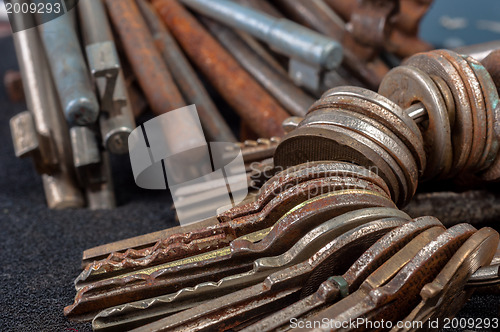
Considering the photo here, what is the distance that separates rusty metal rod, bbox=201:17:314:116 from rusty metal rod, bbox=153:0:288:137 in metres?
0.03

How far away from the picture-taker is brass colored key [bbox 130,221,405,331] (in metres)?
Result: 0.73

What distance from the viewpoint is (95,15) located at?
1733 millimetres

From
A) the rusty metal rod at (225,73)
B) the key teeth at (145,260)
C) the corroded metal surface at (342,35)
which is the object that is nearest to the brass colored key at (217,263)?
the key teeth at (145,260)

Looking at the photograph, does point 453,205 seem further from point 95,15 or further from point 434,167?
point 95,15

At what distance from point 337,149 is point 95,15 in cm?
118

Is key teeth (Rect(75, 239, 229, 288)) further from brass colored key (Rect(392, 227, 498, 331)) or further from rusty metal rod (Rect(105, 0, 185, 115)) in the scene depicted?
rusty metal rod (Rect(105, 0, 185, 115))

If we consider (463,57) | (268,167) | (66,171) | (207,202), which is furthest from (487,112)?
(66,171)

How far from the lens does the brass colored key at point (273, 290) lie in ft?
2.39

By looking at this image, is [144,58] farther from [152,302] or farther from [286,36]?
[152,302]

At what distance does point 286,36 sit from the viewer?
1718mm

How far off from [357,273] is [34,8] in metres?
1.42

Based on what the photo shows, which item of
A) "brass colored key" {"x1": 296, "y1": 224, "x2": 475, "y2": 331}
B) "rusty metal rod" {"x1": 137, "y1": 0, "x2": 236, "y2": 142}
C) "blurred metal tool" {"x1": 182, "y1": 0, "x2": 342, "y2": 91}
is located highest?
"blurred metal tool" {"x1": 182, "y1": 0, "x2": 342, "y2": 91}

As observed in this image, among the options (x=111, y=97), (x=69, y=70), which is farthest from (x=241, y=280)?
(x=69, y=70)

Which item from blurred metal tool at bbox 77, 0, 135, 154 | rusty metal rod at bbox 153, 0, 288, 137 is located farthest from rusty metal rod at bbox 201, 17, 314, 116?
blurred metal tool at bbox 77, 0, 135, 154
